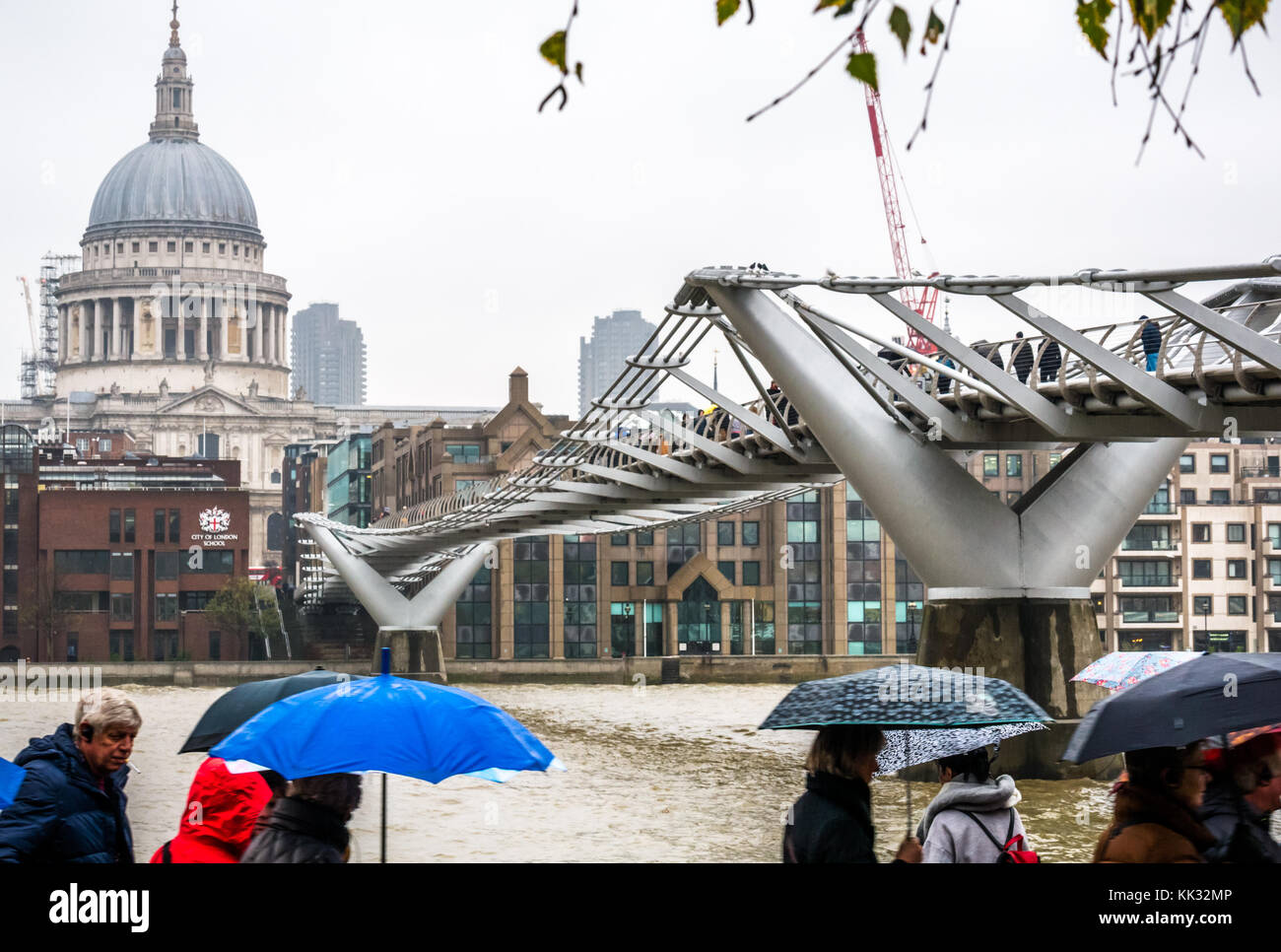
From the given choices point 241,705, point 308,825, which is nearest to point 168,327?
point 241,705

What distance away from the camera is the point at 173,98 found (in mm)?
161875

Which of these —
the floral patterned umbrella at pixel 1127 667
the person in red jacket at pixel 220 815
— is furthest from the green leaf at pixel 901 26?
the floral patterned umbrella at pixel 1127 667

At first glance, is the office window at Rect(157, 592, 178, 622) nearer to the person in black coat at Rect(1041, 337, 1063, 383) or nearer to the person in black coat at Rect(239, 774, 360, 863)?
the person in black coat at Rect(1041, 337, 1063, 383)

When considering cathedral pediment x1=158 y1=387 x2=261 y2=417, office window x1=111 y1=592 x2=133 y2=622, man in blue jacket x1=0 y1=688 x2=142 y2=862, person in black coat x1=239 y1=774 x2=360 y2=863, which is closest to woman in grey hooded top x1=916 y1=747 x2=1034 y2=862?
person in black coat x1=239 y1=774 x2=360 y2=863

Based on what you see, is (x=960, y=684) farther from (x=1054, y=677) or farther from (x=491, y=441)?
(x=491, y=441)

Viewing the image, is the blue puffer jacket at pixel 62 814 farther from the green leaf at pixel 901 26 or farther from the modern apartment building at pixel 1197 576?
the modern apartment building at pixel 1197 576

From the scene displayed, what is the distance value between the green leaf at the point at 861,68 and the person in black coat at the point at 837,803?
2.13m

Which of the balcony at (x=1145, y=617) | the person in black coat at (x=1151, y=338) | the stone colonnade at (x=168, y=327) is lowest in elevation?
the balcony at (x=1145, y=617)

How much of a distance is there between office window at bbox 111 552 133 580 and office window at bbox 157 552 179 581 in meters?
1.14

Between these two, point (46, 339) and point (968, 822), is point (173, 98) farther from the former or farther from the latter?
point (968, 822)

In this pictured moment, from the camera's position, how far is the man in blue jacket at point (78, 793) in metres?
5.68

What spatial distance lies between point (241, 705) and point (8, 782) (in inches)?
114

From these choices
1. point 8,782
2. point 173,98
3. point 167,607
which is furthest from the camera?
point 173,98

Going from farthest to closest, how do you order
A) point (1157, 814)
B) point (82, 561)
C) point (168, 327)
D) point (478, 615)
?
point (168, 327) < point (82, 561) < point (478, 615) < point (1157, 814)
